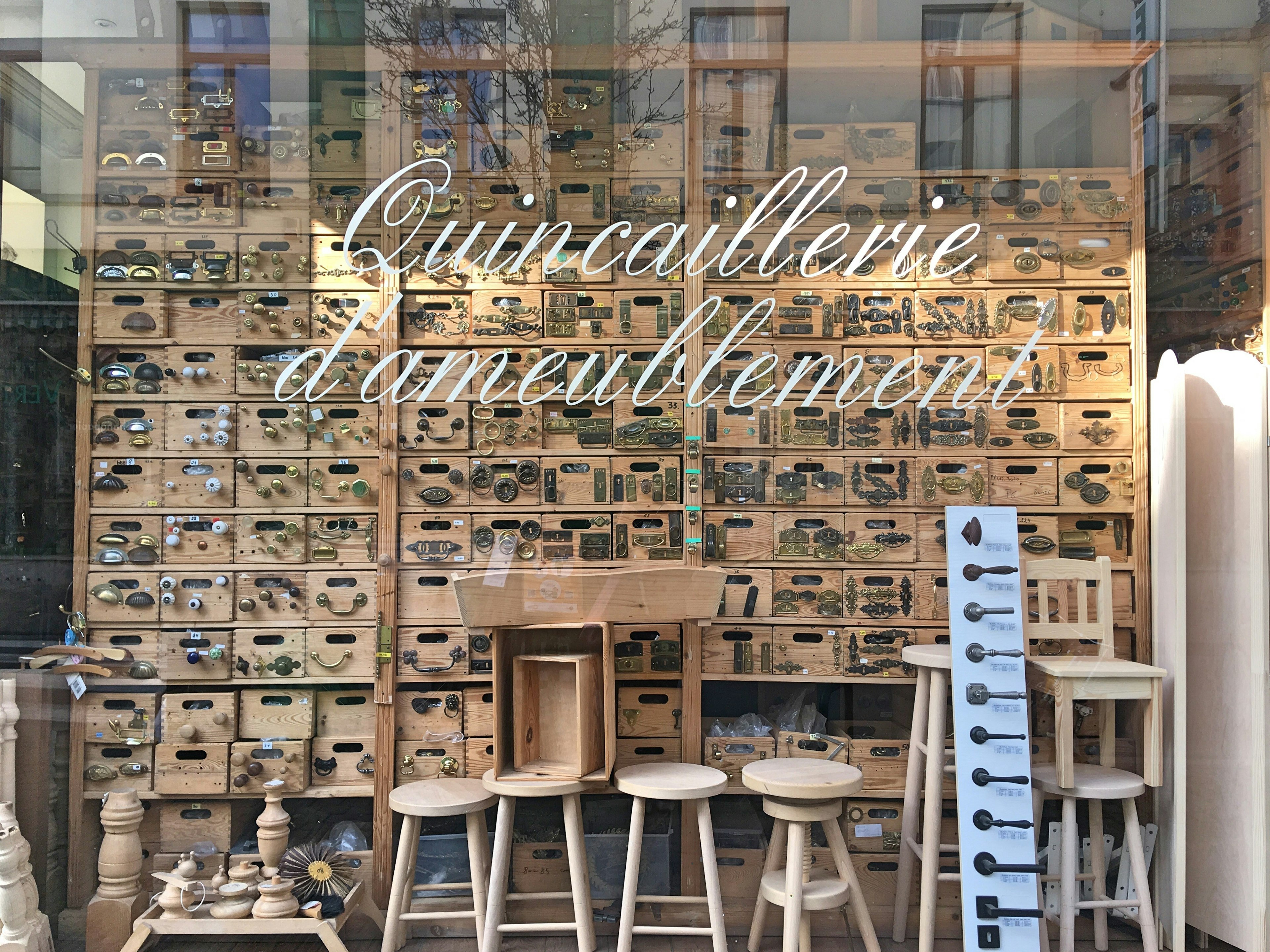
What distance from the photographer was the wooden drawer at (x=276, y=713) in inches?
146

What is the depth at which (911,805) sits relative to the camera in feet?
11.6

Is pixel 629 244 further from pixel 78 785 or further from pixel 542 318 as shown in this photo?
pixel 78 785

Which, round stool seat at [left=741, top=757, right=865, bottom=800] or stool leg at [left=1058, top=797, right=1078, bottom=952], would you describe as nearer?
round stool seat at [left=741, top=757, right=865, bottom=800]

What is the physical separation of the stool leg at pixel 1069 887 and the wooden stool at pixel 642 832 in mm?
1193

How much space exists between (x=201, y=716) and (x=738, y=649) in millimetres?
2150

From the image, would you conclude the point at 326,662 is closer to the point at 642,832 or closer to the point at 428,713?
the point at 428,713

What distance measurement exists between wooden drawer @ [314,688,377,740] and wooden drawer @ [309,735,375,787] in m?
0.03

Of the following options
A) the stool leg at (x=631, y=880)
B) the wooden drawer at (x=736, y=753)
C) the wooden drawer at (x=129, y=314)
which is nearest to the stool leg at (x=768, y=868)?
the wooden drawer at (x=736, y=753)

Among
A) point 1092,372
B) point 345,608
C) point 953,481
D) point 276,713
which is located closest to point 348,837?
point 276,713

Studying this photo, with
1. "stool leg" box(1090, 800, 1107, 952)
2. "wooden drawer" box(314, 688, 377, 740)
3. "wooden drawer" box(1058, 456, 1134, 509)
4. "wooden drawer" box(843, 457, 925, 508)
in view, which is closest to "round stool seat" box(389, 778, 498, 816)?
"wooden drawer" box(314, 688, 377, 740)

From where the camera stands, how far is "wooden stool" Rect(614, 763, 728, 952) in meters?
3.14

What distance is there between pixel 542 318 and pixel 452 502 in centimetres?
83

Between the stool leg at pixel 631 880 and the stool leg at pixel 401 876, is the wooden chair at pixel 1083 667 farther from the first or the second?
the stool leg at pixel 401 876

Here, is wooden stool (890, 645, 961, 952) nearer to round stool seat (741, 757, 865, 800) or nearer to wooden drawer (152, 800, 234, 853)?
round stool seat (741, 757, 865, 800)
